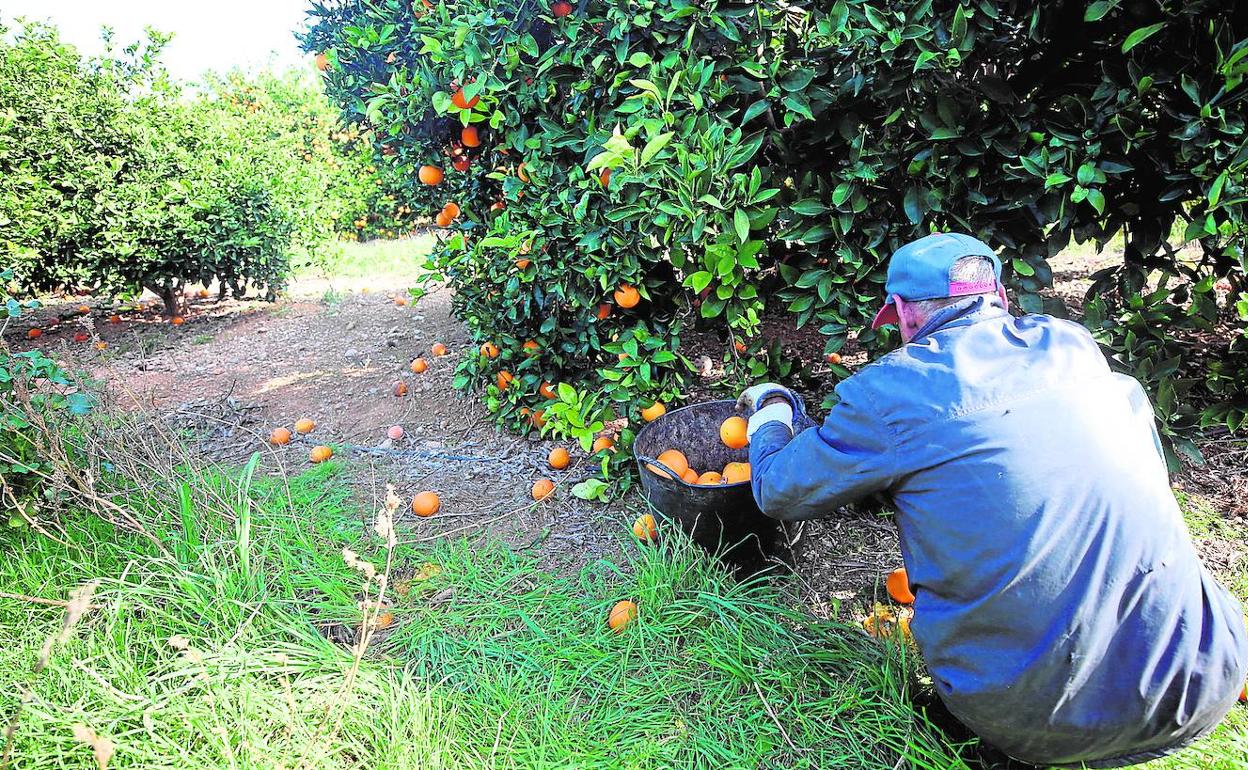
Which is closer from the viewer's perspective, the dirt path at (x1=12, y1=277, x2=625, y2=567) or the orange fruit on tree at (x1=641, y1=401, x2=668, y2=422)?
the orange fruit on tree at (x1=641, y1=401, x2=668, y2=422)

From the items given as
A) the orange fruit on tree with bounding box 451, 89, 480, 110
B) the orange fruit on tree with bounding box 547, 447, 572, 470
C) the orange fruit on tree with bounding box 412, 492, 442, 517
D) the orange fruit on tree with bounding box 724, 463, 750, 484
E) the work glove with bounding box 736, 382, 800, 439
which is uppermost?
the orange fruit on tree with bounding box 451, 89, 480, 110

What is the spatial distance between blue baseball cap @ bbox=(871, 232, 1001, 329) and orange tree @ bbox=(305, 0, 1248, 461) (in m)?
0.59

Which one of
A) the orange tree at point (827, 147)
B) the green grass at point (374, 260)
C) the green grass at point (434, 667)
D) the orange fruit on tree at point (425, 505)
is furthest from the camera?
the green grass at point (374, 260)

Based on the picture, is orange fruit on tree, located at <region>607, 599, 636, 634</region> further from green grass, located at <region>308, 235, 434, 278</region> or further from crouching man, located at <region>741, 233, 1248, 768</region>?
green grass, located at <region>308, 235, 434, 278</region>

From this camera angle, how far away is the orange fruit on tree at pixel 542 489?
310 centimetres

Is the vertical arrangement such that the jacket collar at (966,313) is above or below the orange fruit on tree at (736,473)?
above

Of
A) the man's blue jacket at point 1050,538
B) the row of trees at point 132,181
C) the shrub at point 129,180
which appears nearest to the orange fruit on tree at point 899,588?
the man's blue jacket at point 1050,538

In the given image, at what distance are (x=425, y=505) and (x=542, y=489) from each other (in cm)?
52

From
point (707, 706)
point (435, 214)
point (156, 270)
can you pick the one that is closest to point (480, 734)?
point (707, 706)

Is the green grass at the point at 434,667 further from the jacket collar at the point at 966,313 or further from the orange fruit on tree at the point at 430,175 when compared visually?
the orange fruit on tree at the point at 430,175

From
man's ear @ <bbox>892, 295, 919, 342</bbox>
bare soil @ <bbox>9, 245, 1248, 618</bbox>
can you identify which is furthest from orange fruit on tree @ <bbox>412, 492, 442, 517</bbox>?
man's ear @ <bbox>892, 295, 919, 342</bbox>

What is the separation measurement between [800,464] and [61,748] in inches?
83.6

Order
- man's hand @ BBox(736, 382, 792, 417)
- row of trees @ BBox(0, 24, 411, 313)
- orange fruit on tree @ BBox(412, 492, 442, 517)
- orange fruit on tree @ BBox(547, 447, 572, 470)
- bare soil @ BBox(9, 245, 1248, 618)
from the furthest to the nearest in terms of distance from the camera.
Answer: row of trees @ BBox(0, 24, 411, 313), orange fruit on tree @ BBox(547, 447, 572, 470), orange fruit on tree @ BBox(412, 492, 442, 517), bare soil @ BBox(9, 245, 1248, 618), man's hand @ BBox(736, 382, 792, 417)

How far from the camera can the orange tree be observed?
81.4 inches
